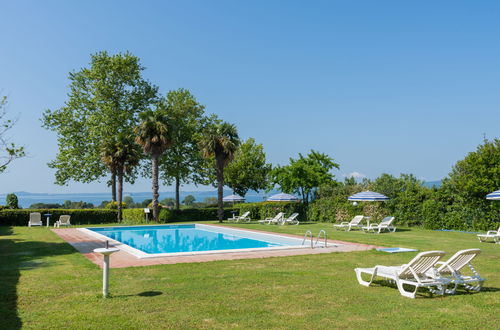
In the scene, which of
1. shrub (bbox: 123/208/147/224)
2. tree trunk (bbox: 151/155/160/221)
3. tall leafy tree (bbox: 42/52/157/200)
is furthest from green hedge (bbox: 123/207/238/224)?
tall leafy tree (bbox: 42/52/157/200)

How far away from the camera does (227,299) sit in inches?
264

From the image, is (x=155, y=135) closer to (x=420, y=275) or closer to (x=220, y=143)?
(x=220, y=143)

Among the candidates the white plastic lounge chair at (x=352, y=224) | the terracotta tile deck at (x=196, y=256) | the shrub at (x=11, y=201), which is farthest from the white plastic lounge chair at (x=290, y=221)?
the shrub at (x=11, y=201)

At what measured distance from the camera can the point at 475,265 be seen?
32.5ft

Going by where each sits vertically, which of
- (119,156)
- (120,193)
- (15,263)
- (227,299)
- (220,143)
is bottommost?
(227,299)

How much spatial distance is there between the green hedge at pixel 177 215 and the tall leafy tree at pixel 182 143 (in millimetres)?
5960

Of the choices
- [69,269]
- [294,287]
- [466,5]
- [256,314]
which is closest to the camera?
[256,314]

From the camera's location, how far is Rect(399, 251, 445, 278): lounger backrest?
6.81 meters

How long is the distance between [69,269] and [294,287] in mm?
5393

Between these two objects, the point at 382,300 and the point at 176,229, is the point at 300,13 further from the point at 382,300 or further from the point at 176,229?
the point at 382,300

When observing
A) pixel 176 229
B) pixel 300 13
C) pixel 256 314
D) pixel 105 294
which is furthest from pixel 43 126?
pixel 256 314

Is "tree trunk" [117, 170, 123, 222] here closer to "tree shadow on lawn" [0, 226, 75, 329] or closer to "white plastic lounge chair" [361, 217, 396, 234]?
"tree shadow on lawn" [0, 226, 75, 329]

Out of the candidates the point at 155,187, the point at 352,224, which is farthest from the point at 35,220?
the point at 352,224

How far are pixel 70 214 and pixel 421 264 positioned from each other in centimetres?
2665
